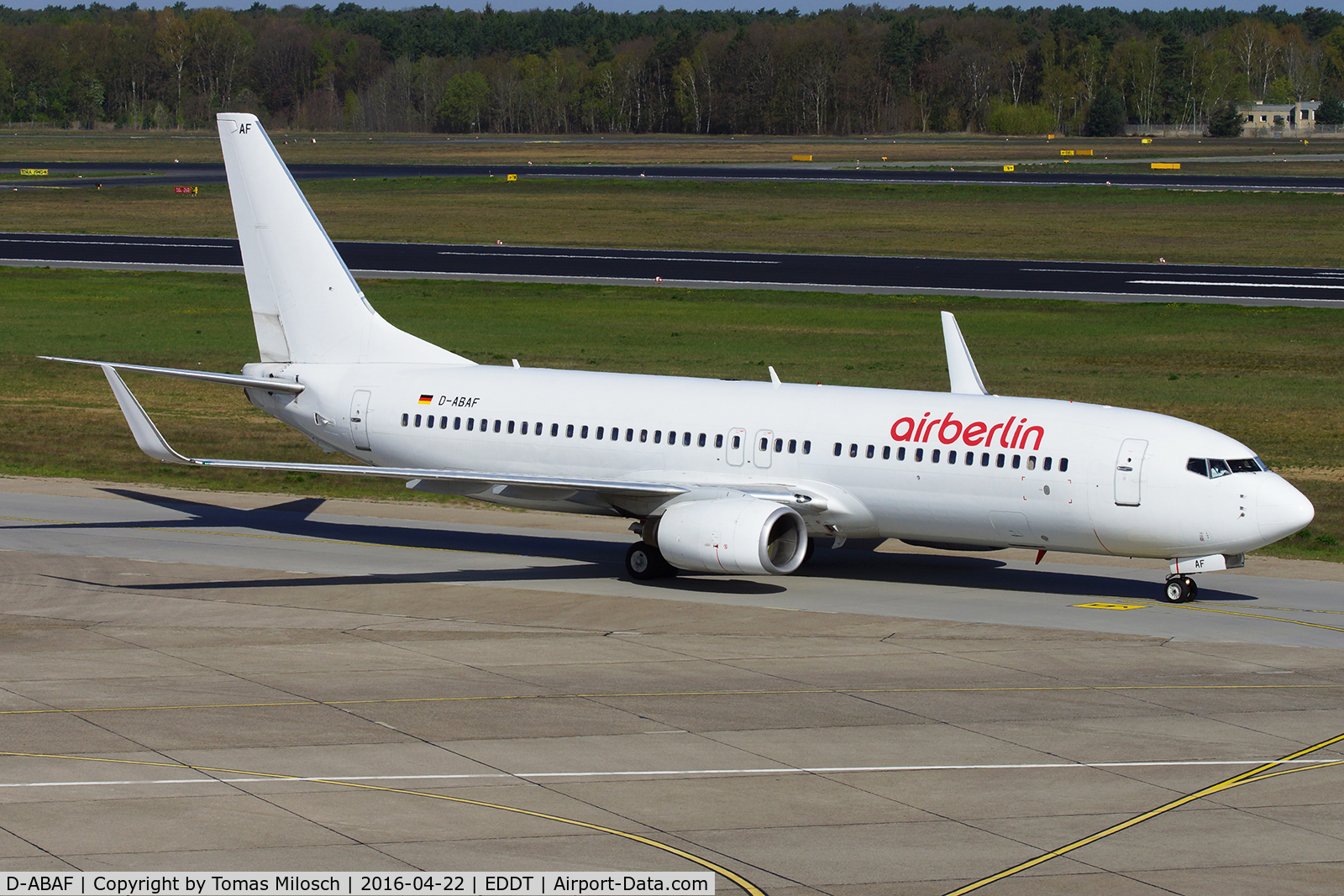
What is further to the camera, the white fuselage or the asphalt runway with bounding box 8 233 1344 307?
the asphalt runway with bounding box 8 233 1344 307

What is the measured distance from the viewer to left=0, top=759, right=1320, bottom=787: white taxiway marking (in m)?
21.4

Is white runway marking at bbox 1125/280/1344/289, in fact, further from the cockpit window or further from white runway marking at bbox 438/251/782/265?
the cockpit window

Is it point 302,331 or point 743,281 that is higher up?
point 743,281

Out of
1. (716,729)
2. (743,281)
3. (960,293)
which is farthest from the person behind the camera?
(743,281)

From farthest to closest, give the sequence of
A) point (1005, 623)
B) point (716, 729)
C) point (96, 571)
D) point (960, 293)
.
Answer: point (960, 293)
point (96, 571)
point (1005, 623)
point (716, 729)

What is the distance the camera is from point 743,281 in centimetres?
8650

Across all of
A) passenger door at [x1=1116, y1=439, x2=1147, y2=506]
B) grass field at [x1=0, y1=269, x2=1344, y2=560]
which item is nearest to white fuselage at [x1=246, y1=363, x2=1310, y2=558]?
passenger door at [x1=1116, y1=439, x2=1147, y2=506]

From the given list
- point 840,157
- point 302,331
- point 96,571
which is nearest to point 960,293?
point 302,331

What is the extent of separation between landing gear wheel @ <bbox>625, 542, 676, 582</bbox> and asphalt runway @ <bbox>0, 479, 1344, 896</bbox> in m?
0.41

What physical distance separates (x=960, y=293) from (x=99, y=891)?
6792 cm

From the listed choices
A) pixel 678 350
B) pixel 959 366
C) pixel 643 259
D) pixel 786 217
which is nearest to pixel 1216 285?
pixel 643 259

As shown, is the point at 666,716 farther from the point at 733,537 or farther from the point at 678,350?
the point at 678,350

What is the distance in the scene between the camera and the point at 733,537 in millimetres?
31969

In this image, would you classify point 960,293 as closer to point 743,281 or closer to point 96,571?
point 743,281
